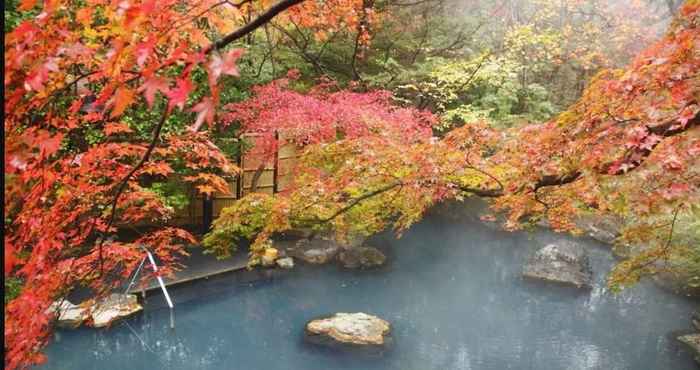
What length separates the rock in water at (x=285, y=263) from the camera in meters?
10.5

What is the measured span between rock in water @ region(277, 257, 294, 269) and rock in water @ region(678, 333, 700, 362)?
7.02 metres

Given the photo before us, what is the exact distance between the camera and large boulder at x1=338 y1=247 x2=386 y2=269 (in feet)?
35.9

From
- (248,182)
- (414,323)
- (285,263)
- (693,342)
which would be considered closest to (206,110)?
(414,323)

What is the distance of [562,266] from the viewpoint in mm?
10672

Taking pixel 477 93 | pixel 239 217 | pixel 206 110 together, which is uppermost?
pixel 477 93

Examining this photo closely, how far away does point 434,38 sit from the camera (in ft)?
43.9

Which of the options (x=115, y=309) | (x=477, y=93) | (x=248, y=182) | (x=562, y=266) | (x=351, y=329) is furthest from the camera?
(x=477, y=93)

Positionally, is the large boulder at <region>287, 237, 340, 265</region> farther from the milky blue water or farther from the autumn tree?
the autumn tree

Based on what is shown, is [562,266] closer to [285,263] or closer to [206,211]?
[285,263]

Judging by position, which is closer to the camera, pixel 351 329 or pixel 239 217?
pixel 239 217

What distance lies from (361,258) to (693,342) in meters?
6.00

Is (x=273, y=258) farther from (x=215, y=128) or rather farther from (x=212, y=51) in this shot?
(x=212, y=51)

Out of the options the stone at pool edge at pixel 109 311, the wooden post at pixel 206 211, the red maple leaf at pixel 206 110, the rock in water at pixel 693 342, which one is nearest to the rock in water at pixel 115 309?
the stone at pool edge at pixel 109 311

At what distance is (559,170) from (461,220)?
1042 cm
